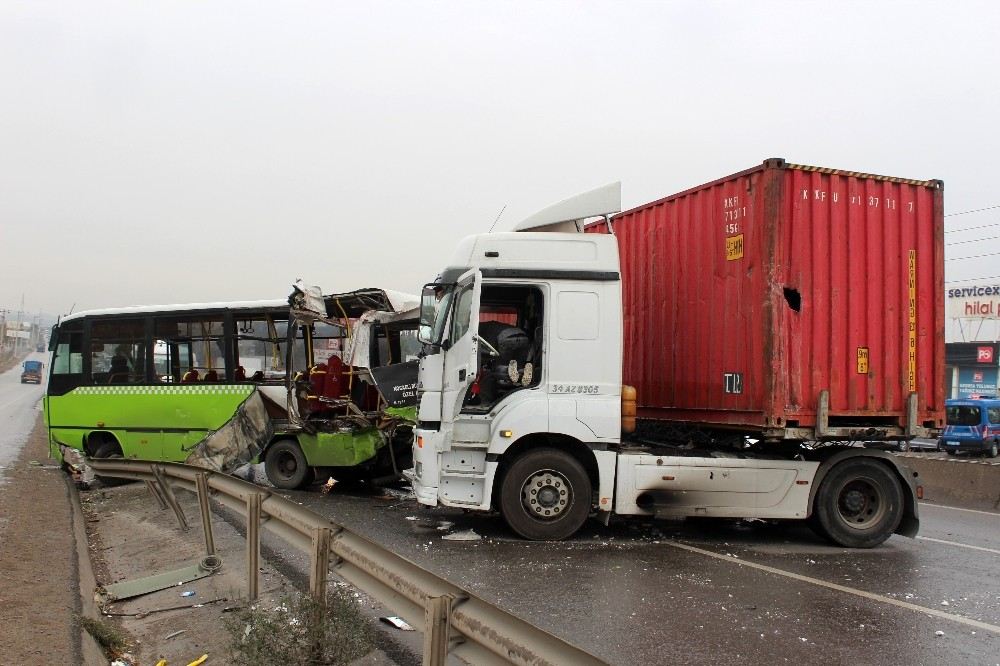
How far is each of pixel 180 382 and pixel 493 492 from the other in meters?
7.07

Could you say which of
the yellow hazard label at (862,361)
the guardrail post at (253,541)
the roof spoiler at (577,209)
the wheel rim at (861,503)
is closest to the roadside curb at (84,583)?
the guardrail post at (253,541)

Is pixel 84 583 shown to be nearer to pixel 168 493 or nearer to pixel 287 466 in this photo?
pixel 168 493

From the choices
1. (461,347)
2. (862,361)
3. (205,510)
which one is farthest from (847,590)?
(205,510)

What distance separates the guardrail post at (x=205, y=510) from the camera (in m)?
6.99

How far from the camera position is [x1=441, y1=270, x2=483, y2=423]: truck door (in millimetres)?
8117

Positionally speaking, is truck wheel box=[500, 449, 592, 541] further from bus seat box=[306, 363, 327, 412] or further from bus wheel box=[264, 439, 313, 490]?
bus wheel box=[264, 439, 313, 490]

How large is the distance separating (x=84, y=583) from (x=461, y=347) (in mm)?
3886

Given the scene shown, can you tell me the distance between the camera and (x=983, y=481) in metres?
13.4

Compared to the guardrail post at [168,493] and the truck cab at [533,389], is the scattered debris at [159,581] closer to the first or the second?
the guardrail post at [168,493]

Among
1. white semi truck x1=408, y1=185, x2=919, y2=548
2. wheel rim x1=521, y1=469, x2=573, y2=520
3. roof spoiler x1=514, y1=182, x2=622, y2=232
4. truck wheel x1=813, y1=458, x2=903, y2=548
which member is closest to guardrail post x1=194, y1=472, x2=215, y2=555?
white semi truck x1=408, y1=185, x2=919, y2=548

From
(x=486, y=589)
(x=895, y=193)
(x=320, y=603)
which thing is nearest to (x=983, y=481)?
(x=895, y=193)

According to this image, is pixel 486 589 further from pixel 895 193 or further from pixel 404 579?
pixel 895 193

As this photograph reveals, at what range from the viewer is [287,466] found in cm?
1245

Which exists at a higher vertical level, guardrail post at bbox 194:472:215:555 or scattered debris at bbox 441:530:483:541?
guardrail post at bbox 194:472:215:555
